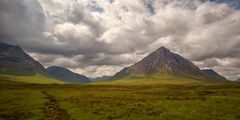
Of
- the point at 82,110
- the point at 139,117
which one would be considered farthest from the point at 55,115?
the point at 139,117

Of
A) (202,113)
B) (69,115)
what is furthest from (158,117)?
(69,115)

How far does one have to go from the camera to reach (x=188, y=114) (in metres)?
45.2

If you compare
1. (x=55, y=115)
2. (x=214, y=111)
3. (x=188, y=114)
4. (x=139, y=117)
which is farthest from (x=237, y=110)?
(x=55, y=115)

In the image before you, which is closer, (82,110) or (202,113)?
(202,113)

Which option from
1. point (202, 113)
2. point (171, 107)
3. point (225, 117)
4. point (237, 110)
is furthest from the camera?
point (171, 107)

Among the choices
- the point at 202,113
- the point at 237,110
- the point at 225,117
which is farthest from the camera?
the point at 237,110

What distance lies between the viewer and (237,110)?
49.5m

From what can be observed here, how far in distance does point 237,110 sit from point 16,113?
139 ft

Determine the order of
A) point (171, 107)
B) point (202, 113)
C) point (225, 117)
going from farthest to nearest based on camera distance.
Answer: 1. point (171, 107)
2. point (202, 113)
3. point (225, 117)

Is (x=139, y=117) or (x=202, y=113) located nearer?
(x=139, y=117)

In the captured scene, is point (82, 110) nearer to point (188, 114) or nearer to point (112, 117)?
point (112, 117)

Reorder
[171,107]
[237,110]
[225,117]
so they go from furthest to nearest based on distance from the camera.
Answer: [171,107] → [237,110] → [225,117]

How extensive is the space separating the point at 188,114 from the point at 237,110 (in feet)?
38.4

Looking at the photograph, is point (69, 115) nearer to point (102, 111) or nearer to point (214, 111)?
point (102, 111)
